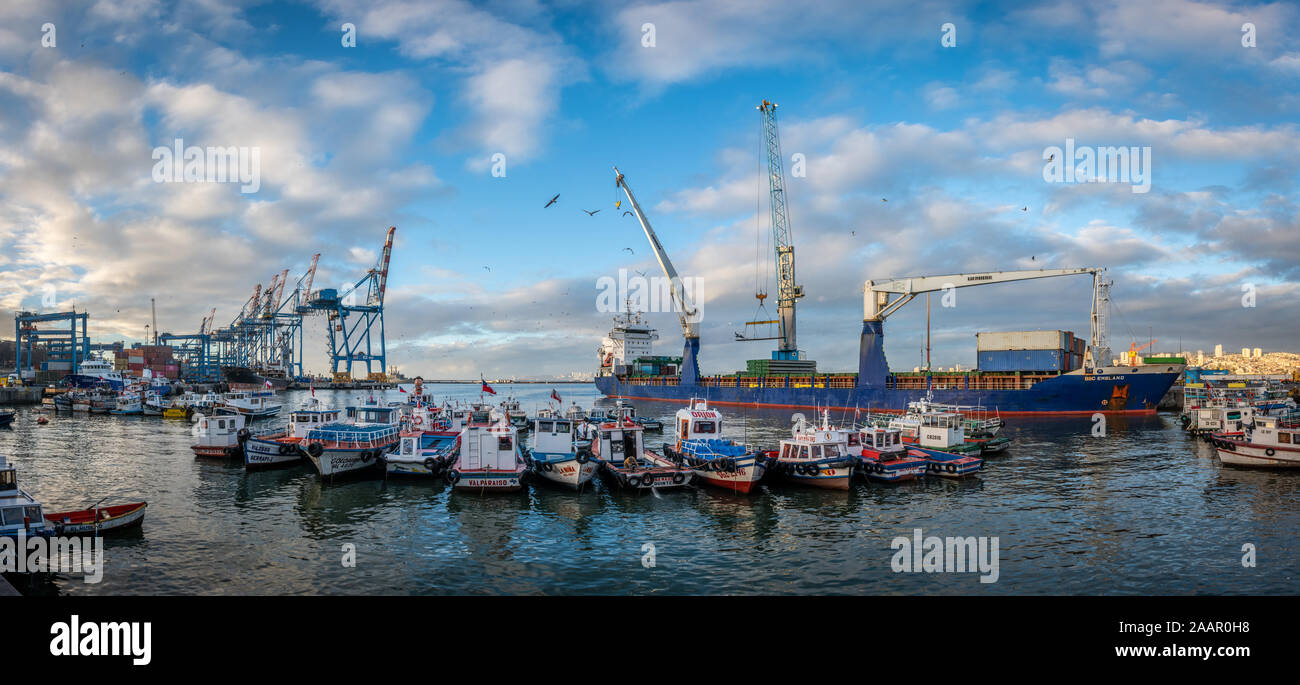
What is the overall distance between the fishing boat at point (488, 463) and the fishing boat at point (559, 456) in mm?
1364

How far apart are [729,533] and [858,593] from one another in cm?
670

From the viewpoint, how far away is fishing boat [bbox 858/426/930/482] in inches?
1248

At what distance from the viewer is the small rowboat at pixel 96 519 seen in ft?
64.3

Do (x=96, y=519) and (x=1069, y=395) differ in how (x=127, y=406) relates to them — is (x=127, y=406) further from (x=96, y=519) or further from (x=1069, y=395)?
(x=1069, y=395)

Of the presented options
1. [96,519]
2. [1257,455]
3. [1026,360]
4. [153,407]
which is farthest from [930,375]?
[153,407]

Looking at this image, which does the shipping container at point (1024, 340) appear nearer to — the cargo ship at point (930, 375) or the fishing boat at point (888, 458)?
the cargo ship at point (930, 375)

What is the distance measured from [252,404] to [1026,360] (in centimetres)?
9536

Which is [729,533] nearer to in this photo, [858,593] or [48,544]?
[858,593]

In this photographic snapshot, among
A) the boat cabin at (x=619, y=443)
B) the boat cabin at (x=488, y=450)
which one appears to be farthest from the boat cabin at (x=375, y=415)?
the boat cabin at (x=619, y=443)

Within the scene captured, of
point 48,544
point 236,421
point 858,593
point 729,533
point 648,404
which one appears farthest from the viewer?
point 648,404

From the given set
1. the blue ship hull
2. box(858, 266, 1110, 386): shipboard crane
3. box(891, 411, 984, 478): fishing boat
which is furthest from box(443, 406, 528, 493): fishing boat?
box(858, 266, 1110, 386): shipboard crane

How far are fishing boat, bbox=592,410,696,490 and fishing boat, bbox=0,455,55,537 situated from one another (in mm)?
19949
